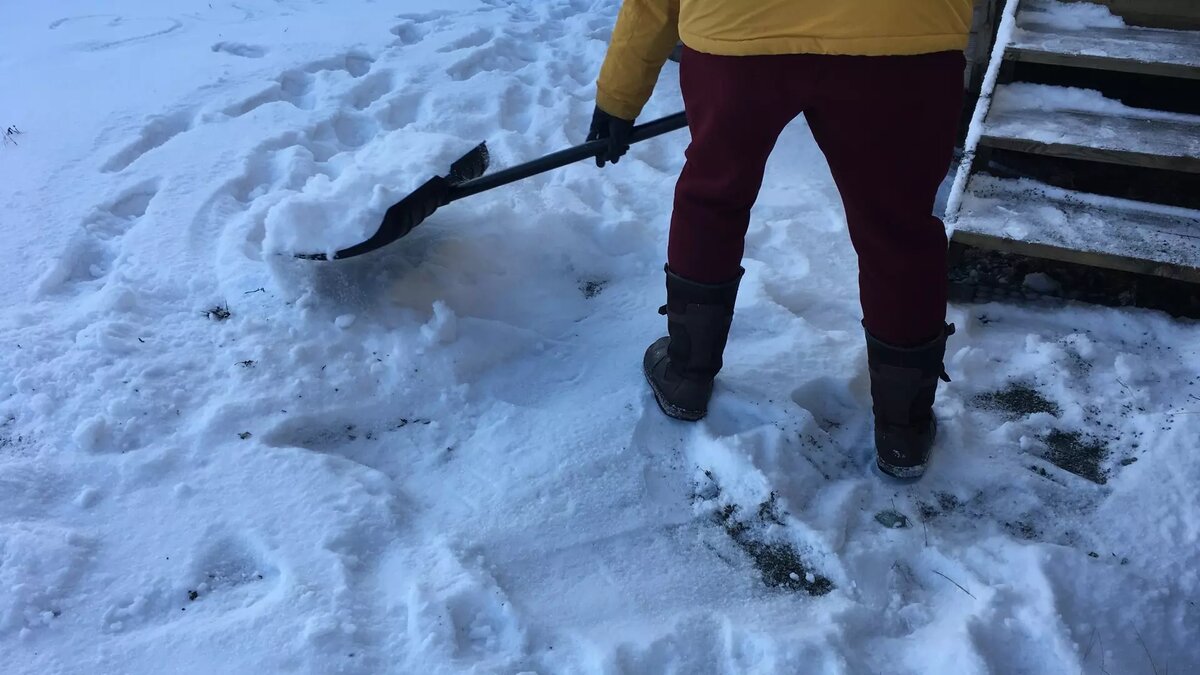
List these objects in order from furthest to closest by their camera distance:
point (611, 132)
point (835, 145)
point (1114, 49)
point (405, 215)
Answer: point (1114, 49) → point (405, 215) → point (611, 132) → point (835, 145)

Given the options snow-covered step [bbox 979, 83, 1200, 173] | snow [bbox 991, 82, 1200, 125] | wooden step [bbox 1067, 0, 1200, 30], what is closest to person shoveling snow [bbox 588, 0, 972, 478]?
snow-covered step [bbox 979, 83, 1200, 173]

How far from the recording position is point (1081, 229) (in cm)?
236

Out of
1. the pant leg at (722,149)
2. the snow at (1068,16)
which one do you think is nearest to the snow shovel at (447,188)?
the pant leg at (722,149)

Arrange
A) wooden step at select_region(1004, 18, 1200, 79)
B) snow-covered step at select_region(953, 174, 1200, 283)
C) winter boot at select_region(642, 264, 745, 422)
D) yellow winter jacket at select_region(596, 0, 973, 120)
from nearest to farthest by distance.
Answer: yellow winter jacket at select_region(596, 0, 973, 120) → winter boot at select_region(642, 264, 745, 422) → snow-covered step at select_region(953, 174, 1200, 283) → wooden step at select_region(1004, 18, 1200, 79)

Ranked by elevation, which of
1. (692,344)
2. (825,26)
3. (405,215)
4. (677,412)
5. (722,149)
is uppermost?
(825,26)

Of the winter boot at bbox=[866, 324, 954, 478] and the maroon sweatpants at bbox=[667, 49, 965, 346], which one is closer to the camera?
the maroon sweatpants at bbox=[667, 49, 965, 346]

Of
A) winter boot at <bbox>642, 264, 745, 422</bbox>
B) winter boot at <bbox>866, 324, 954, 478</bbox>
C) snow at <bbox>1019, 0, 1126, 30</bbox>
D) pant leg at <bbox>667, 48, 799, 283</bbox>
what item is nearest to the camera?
pant leg at <bbox>667, 48, 799, 283</bbox>

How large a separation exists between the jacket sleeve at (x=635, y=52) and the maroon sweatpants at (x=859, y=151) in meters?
0.20

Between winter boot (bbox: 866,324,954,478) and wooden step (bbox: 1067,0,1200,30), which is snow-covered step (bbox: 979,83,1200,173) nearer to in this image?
wooden step (bbox: 1067,0,1200,30)

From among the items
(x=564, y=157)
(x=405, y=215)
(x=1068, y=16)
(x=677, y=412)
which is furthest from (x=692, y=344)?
(x=1068, y=16)

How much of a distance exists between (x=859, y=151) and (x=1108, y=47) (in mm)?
1731

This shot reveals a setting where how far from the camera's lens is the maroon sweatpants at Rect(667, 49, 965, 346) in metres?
1.47

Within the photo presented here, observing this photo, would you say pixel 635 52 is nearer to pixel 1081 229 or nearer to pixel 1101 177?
pixel 1081 229

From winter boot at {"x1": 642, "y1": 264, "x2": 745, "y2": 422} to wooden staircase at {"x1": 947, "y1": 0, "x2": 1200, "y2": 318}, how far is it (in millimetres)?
931
